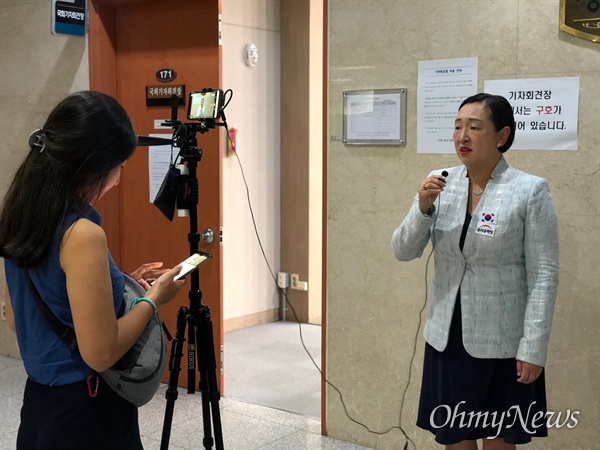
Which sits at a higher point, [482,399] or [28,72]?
[28,72]

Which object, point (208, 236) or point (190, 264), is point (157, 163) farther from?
point (190, 264)

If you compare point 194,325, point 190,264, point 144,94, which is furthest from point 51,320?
point 144,94

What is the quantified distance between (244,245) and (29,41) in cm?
219

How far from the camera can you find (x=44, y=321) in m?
1.68

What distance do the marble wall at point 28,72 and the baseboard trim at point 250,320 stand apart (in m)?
1.61

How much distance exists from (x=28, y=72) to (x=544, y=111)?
3.32 meters

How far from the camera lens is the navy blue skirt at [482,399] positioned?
7.73 feet

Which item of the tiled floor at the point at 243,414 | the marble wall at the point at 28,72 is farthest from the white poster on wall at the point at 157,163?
the tiled floor at the point at 243,414

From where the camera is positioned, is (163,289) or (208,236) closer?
(163,289)

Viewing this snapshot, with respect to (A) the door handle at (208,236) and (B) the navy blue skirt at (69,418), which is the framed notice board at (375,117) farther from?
(B) the navy blue skirt at (69,418)

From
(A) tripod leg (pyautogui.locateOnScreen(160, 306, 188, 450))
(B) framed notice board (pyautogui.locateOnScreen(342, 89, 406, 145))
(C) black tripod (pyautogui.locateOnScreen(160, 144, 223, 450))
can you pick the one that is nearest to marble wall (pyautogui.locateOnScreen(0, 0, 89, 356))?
(B) framed notice board (pyautogui.locateOnScreen(342, 89, 406, 145))

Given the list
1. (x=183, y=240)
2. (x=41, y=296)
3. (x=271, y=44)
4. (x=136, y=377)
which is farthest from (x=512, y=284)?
(x=271, y=44)

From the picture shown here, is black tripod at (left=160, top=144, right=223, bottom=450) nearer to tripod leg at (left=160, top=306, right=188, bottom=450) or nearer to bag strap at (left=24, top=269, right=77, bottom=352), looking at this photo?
tripod leg at (left=160, top=306, right=188, bottom=450)

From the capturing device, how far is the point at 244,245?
6.02 metres
